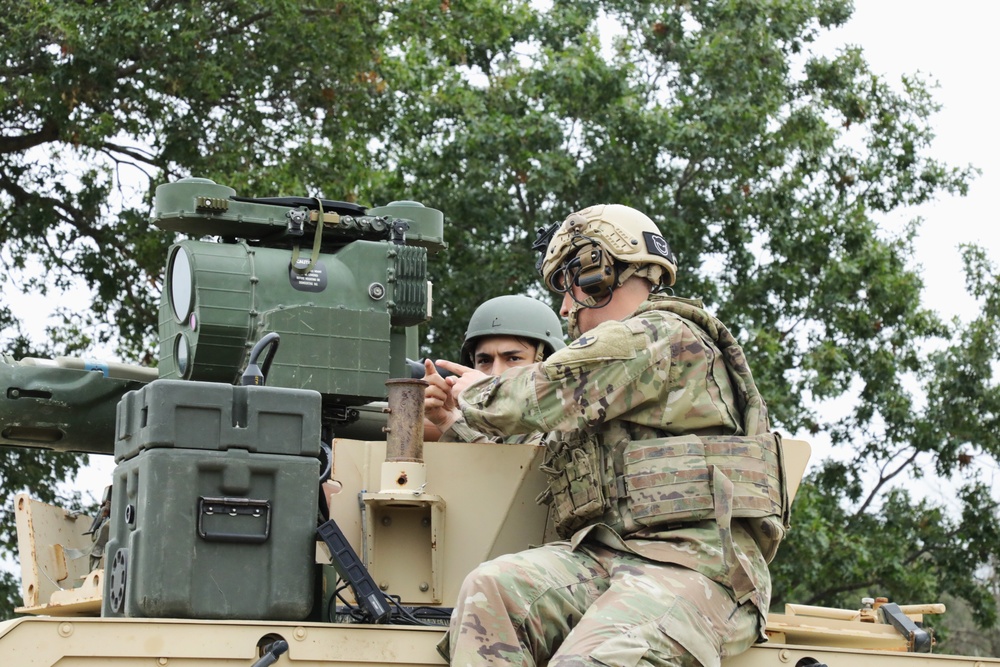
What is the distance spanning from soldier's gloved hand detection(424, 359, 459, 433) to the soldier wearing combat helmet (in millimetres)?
510

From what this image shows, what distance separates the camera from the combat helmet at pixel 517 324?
6969 mm

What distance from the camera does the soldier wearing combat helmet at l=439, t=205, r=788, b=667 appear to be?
13.4ft

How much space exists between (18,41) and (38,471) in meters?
3.99

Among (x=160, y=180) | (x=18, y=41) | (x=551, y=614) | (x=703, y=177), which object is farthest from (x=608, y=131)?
(x=551, y=614)

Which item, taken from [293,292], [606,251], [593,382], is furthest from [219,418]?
[606,251]

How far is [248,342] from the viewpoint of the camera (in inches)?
201

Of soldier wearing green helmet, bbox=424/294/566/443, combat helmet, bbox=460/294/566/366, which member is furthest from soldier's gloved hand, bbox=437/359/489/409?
combat helmet, bbox=460/294/566/366

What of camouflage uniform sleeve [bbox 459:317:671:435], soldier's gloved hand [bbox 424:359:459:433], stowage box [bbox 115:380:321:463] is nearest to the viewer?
stowage box [bbox 115:380:321:463]

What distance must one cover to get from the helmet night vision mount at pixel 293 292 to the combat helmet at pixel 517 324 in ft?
4.95

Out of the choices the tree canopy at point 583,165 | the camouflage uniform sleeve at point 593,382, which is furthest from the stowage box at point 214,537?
the tree canopy at point 583,165

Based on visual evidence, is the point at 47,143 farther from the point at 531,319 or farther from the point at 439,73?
the point at 531,319

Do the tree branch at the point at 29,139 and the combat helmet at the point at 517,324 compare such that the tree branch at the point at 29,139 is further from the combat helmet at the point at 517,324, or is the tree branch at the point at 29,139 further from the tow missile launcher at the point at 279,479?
the tow missile launcher at the point at 279,479

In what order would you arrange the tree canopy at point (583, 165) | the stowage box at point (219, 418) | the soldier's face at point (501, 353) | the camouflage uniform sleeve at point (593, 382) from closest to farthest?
the stowage box at point (219, 418)
the camouflage uniform sleeve at point (593, 382)
the soldier's face at point (501, 353)
the tree canopy at point (583, 165)

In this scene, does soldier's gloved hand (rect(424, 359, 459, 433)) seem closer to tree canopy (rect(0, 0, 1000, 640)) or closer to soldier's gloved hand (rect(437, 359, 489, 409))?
soldier's gloved hand (rect(437, 359, 489, 409))
